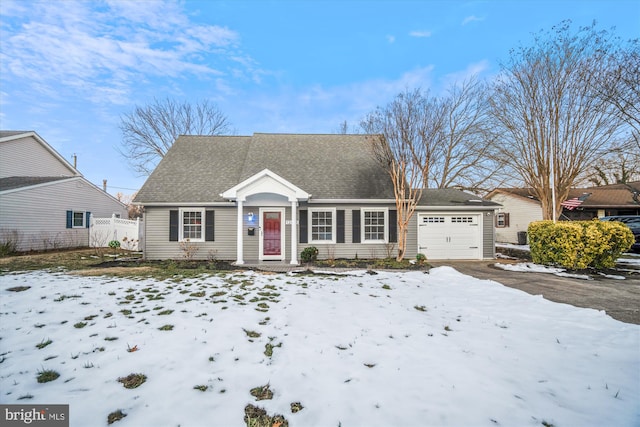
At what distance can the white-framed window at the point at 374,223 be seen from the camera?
11945 millimetres

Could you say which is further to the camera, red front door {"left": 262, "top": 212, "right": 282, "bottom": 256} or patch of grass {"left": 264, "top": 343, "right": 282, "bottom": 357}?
red front door {"left": 262, "top": 212, "right": 282, "bottom": 256}

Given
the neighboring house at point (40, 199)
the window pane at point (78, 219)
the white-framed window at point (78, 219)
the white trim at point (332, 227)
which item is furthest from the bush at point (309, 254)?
the window pane at point (78, 219)

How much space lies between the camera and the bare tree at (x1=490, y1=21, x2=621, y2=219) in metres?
12.2

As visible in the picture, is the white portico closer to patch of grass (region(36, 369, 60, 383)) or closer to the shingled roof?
the shingled roof

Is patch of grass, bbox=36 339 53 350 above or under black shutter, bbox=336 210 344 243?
under

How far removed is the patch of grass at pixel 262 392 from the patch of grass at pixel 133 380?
3.88 feet

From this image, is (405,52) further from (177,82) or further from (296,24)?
(177,82)

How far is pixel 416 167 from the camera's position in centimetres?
1117

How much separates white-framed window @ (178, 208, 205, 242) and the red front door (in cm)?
266

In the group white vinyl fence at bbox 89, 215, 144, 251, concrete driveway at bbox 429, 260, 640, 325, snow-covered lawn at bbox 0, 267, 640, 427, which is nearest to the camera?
snow-covered lawn at bbox 0, 267, 640, 427

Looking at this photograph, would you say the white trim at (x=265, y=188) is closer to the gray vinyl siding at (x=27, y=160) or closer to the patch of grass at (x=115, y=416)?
the patch of grass at (x=115, y=416)

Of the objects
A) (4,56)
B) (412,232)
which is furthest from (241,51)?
(412,232)

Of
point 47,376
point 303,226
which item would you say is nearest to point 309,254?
point 303,226

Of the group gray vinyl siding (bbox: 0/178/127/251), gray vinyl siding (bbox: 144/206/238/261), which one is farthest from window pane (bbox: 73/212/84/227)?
gray vinyl siding (bbox: 144/206/238/261)
